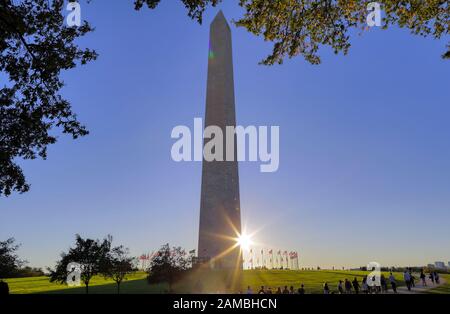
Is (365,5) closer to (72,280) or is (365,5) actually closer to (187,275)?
(187,275)

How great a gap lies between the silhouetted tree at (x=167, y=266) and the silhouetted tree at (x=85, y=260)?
8652 mm

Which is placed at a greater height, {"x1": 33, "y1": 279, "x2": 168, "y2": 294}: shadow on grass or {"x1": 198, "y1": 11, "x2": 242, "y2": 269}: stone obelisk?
Result: {"x1": 198, "y1": 11, "x2": 242, "y2": 269}: stone obelisk

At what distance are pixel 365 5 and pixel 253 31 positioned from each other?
13.3 ft

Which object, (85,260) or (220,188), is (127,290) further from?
(220,188)

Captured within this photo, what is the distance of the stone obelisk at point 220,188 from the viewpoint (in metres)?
33.6

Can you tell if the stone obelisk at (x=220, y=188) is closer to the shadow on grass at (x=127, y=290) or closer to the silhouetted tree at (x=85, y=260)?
the shadow on grass at (x=127, y=290)

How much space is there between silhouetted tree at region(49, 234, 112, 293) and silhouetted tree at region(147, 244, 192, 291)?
865cm

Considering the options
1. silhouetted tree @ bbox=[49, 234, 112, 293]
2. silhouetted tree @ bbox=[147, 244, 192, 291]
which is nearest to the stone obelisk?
silhouetted tree @ bbox=[147, 244, 192, 291]

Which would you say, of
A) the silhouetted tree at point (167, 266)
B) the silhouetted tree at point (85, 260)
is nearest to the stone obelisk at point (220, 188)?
the silhouetted tree at point (167, 266)

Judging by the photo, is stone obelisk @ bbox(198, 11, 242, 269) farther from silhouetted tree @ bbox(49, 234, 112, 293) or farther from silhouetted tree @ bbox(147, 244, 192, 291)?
silhouetted tree @ bbox(49, 234, 112, 293)

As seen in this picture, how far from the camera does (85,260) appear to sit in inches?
1519

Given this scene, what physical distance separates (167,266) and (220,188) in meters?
8.33

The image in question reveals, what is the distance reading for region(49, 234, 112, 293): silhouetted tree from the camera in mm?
37938
